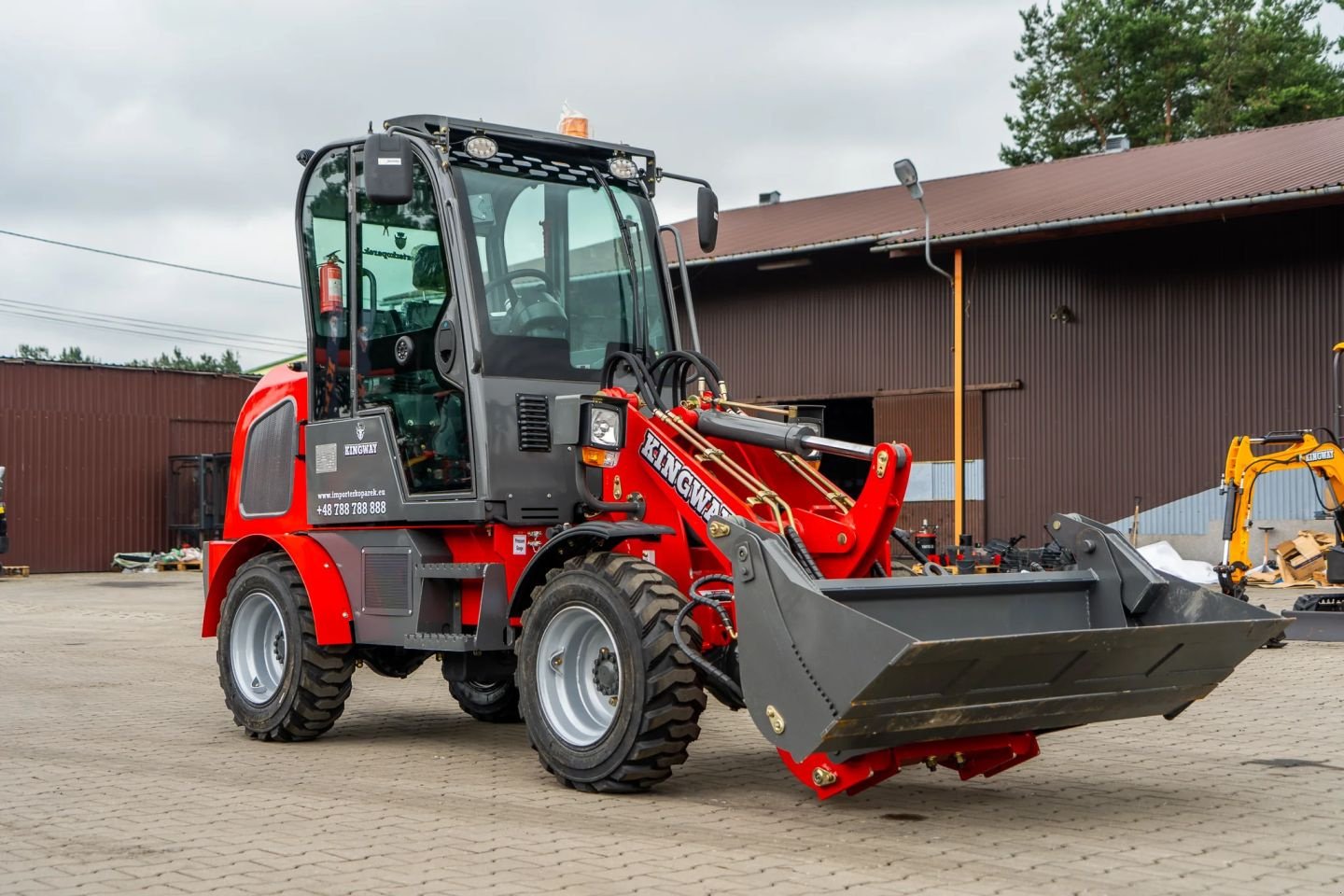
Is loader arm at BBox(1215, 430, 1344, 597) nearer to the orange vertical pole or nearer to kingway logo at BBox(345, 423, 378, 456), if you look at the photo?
the orange vertical pole

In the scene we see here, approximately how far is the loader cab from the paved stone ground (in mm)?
1491

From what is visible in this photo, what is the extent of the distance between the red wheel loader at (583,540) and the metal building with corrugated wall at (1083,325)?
1352 cm

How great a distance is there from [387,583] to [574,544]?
1466mm

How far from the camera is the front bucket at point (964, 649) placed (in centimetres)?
567

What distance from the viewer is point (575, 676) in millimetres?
7191

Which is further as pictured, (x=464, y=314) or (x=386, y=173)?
(x=464, y=314)

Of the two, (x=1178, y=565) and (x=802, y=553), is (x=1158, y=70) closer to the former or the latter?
(x=1178, y=565)

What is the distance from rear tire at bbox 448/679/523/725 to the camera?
31.9ft

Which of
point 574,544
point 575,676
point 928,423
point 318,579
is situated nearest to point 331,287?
point 318,579

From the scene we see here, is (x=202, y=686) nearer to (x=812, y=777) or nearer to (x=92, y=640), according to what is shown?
(x=92, y=640)

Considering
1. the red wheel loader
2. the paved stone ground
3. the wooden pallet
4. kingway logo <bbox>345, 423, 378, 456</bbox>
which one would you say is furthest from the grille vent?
the wooden pallet

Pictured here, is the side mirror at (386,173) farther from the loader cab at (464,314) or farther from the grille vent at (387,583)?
the grille vent at (387,583)

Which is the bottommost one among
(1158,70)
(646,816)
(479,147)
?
(646,816)

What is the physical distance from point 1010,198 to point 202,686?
52.6 ft
